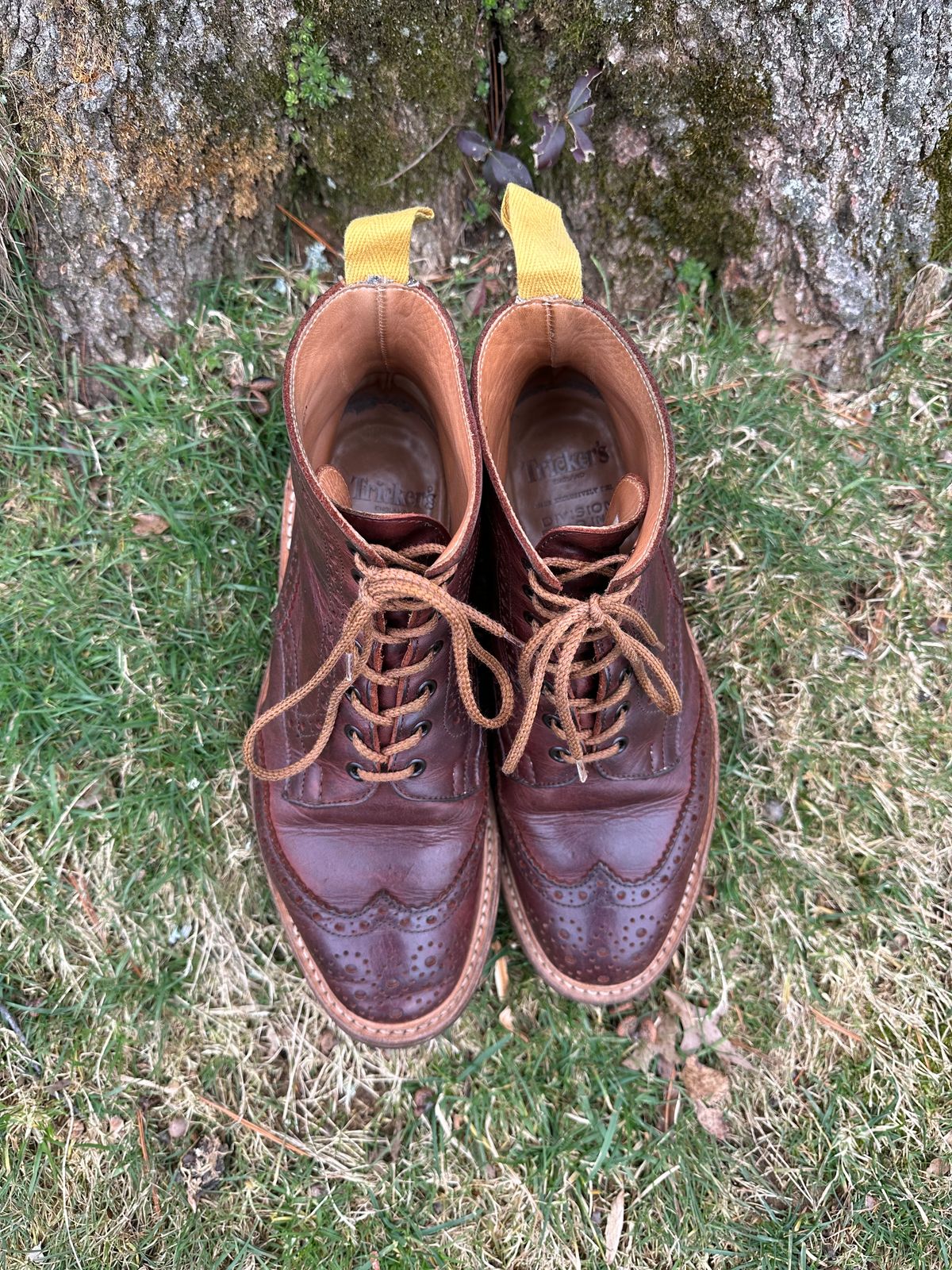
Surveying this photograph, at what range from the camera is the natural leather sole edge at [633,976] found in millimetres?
2236

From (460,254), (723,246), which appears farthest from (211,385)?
(723,246)

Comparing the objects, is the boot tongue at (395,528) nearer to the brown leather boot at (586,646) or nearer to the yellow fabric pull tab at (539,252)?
the brown leather boot at (586,646)

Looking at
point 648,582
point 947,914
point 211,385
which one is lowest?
point 947,914

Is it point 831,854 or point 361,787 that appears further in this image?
point 831,854

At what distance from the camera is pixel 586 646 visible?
81.5 inches

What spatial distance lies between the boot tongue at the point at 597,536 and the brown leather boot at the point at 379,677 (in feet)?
0.67

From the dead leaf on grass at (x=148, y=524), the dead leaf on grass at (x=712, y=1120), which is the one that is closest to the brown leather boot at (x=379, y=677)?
the dead leaf on grass at (x=148, y=524)

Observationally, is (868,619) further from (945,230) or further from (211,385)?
(211,385)

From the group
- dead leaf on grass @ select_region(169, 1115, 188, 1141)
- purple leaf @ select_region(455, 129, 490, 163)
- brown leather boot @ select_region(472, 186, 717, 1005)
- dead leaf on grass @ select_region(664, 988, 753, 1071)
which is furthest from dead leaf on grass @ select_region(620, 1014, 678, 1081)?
purple leaf @ select_region(455, 129, 490, 163)

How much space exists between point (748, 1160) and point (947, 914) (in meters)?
0.88

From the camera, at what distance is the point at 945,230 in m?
2.43

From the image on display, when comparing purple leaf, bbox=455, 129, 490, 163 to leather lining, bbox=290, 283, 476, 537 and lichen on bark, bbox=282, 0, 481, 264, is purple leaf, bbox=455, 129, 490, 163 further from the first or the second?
leather lining, bbox=290, 283, 476, 537

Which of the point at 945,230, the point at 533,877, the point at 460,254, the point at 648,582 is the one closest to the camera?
the point at 648,582

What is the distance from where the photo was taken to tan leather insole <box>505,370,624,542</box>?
232 cm
